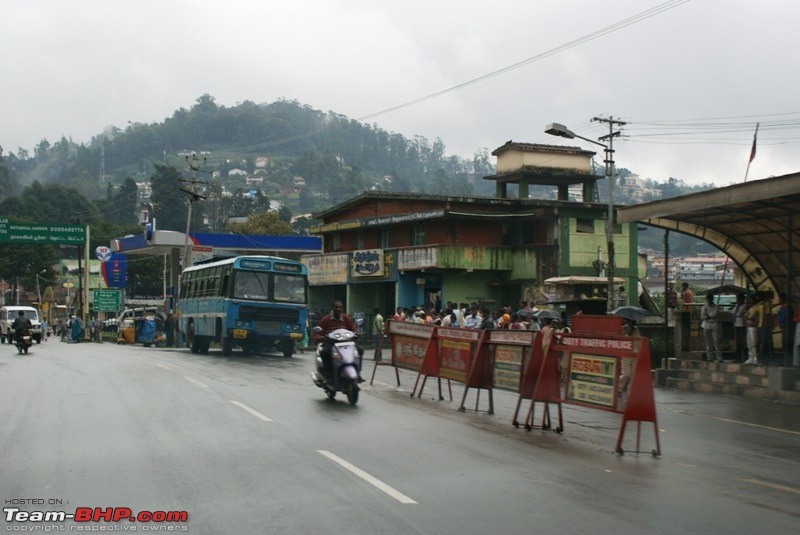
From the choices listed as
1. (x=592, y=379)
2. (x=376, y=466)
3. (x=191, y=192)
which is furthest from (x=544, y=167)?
(x=376, y=466)

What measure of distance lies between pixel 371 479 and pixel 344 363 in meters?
7.04

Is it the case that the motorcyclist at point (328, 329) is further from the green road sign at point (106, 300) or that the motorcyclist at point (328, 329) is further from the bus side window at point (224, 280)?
the green road sign at point (106, 300)

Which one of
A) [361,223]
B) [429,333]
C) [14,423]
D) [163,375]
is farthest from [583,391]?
[361,223]

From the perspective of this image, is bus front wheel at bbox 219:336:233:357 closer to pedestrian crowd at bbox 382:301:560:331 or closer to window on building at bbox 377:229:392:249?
pedestrian crowd at bbox 382:301:560:331

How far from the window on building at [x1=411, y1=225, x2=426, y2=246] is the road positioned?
34.7 meters

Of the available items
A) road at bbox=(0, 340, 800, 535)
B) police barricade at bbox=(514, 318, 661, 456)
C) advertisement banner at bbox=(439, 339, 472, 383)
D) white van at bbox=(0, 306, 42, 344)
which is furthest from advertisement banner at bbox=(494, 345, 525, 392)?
white van at bbox=(0, 306, 42, 344)

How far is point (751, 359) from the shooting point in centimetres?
2069

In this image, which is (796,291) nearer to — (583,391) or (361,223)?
(583,391)

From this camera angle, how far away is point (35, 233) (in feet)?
191

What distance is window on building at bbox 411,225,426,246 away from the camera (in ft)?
169

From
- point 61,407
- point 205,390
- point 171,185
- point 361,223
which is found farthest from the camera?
point 171,185

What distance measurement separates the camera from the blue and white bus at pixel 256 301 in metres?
28.5

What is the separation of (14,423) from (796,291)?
18.8 metres

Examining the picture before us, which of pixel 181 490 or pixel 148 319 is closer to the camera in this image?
pixel 181 490
